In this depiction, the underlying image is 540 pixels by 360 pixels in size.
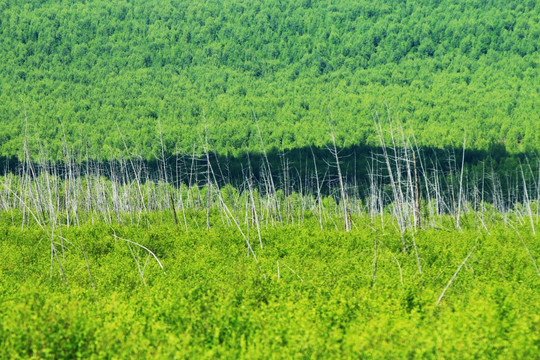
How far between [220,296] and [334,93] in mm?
172181

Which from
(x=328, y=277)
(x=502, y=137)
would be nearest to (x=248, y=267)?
(x=328, y=277)

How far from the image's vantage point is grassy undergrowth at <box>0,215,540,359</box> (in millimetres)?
11398

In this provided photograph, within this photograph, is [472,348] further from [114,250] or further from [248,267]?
[114,250]

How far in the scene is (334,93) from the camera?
182750 mm

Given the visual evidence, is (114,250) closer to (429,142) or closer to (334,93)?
(429,142)

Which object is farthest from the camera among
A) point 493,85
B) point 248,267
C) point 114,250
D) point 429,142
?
point 493,85

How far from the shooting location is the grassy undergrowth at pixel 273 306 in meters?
11.4

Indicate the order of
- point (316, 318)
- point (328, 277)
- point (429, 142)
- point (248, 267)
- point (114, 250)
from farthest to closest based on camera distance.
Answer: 1. point (429, 142)
2. point (114, 250)
3. point (248, 267)
4. point (328, 277)
5. point (316, 318)

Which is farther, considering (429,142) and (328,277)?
(429,142)

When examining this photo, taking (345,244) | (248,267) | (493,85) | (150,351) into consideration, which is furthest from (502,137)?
(150,351)

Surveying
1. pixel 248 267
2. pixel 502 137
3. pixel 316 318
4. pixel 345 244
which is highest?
pixel 316 318

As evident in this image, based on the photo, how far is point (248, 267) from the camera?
20734mm

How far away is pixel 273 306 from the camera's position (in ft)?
46.4

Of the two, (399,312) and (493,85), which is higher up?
(399,312)
